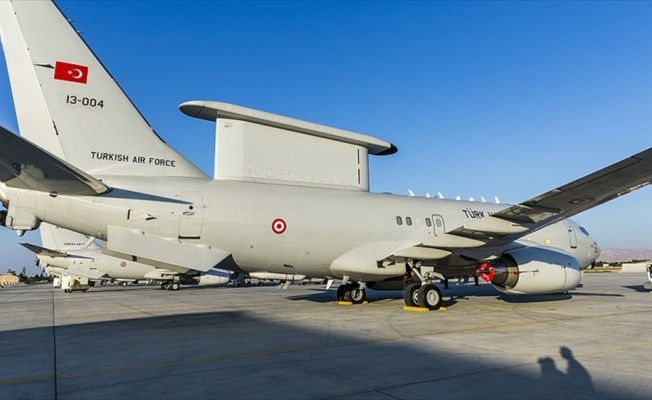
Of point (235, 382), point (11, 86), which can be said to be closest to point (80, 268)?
point (11, 86)

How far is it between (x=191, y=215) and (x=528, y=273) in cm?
996

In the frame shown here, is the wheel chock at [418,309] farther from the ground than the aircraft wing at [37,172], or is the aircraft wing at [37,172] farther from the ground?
the aircraft wing at [37,172]

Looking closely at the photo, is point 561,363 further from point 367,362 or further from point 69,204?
point 69,204

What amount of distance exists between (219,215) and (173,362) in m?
5.05

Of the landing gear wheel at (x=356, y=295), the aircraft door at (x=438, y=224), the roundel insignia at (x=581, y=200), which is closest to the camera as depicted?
the roundel insignia at (x=581, y=200)

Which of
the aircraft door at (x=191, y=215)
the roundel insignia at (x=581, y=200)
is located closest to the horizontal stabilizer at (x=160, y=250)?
the aircraft door at (x=191, y=215)

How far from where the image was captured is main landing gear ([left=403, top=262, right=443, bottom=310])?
43.4 ft

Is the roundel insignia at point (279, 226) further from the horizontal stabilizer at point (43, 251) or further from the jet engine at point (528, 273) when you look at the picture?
the horizontal stabilizer at point (43, 251)

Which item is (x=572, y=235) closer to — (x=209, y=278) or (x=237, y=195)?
(x=237, y=195)

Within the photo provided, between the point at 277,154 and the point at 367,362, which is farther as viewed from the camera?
the point at 277,154

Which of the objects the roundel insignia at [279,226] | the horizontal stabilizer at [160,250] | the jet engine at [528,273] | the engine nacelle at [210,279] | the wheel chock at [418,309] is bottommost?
the wheel chock at [418,309]

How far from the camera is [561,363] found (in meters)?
6.01

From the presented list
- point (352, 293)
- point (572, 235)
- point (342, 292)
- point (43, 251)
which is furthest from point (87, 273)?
point (572, 235)

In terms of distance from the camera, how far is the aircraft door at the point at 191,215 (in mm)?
10805
